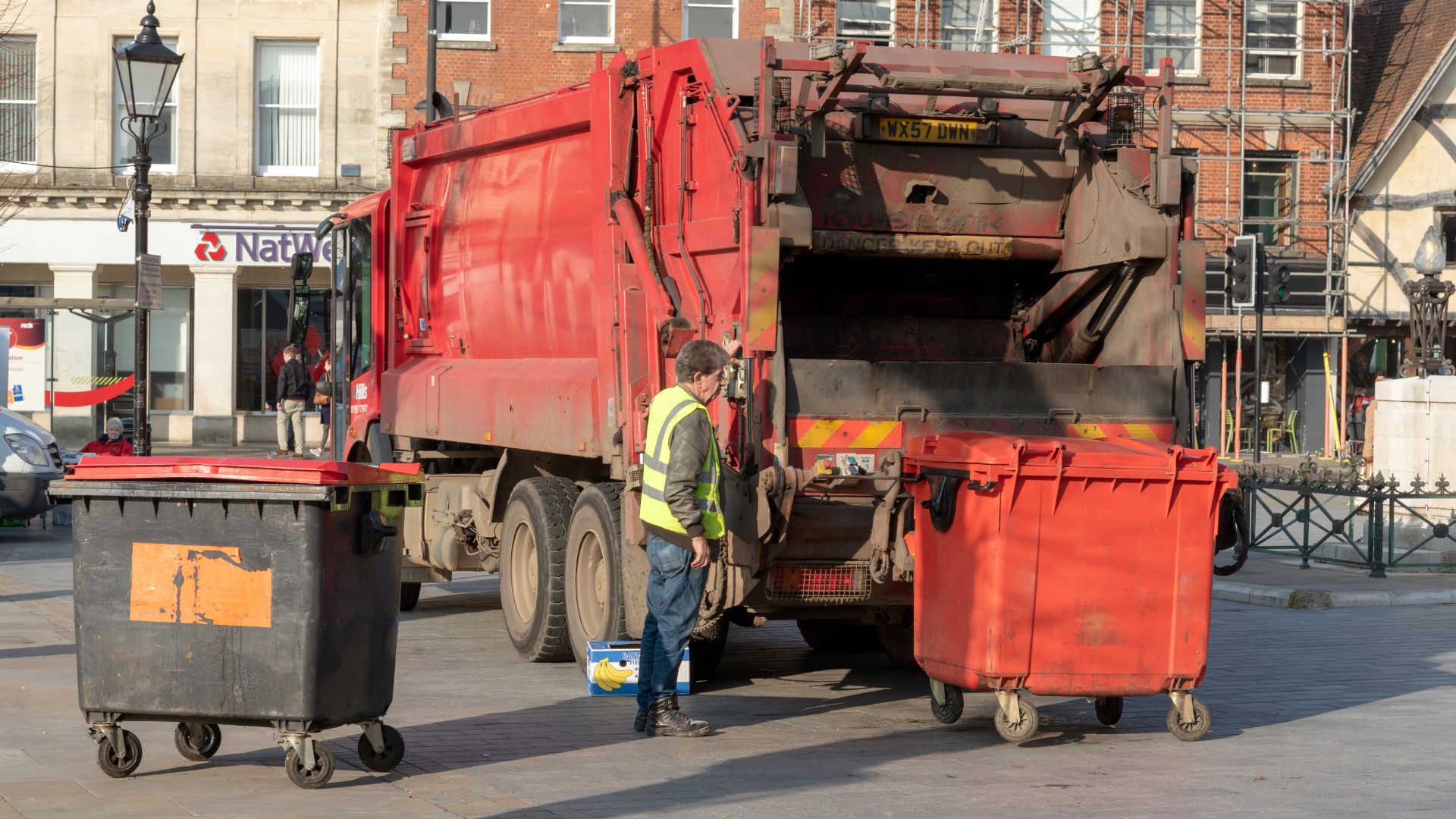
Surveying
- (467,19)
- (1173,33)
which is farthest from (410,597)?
(1173,33)

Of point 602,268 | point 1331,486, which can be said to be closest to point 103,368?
point 1331,486

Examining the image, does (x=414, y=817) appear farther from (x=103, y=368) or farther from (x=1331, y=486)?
(x=103, y=368)

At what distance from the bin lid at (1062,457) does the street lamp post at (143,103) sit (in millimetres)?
8337

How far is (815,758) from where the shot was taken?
24.3 feet

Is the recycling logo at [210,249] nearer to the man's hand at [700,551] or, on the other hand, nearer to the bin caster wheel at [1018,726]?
the man's hand at [700,551]

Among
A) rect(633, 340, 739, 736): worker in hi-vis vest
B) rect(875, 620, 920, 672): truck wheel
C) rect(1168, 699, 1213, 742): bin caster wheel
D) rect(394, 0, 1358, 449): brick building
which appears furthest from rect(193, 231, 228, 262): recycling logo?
rect(1168, 699, 1213, 742): bin caster wheel

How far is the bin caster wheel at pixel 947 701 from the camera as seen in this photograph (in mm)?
8133

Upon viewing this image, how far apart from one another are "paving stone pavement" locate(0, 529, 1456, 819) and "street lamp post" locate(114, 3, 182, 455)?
4.05 metres

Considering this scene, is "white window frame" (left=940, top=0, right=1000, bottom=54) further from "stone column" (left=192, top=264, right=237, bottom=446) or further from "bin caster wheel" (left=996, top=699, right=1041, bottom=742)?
"bin caster wheel" (left=996, top=699, right=1041, bottom=742)

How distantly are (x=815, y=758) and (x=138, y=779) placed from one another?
97.8 inches

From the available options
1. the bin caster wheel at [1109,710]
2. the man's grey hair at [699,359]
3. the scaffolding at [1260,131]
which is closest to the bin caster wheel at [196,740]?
the man's grey hair at [699,359]

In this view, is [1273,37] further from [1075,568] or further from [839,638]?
[1075,568]

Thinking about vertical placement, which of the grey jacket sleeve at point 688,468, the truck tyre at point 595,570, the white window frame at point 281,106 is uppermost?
the white window frame at point 281,106

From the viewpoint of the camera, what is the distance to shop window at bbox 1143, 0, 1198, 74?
31547mm
